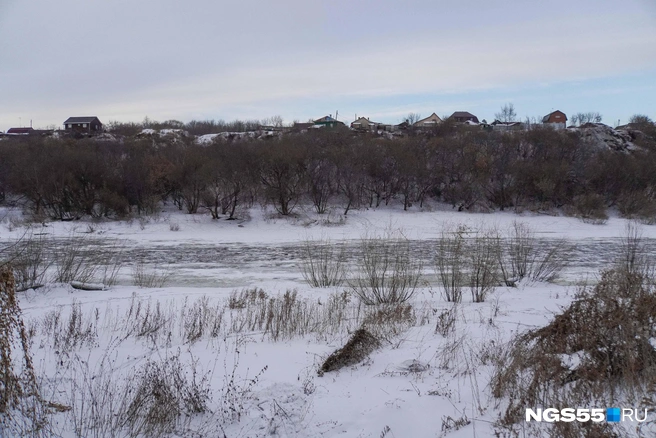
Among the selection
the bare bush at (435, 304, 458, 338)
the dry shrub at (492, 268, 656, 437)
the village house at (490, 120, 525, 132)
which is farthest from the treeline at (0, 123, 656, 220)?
the dry shrub at (492, 268, 656, 437)

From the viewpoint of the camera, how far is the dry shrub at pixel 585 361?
455 cm

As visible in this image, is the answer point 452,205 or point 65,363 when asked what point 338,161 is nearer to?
point 452,205

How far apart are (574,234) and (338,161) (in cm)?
1729

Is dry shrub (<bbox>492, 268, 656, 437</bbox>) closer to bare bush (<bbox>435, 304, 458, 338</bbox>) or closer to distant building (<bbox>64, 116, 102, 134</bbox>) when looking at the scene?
bare bush (<bbox>435, 304, 458, 338</bbox>)

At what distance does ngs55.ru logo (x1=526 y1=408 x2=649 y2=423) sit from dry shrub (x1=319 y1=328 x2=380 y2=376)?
2.50 m

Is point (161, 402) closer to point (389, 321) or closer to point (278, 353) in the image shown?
point (278, 353)

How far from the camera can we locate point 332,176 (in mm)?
34688

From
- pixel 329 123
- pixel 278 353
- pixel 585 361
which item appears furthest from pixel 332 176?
pixel 329 123

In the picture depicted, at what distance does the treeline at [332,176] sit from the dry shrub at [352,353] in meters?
26.0

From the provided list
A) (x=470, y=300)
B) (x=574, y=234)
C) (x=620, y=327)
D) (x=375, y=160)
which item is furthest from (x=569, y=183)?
(x=620, y=327)

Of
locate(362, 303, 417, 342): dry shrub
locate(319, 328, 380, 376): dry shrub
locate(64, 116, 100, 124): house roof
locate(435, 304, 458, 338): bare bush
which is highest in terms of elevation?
locate(64, 116, 100, 124): house roof

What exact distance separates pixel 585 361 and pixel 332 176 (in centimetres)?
3017

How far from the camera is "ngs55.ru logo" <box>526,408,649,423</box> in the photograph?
13.6ft

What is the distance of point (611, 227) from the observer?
1165 inches
